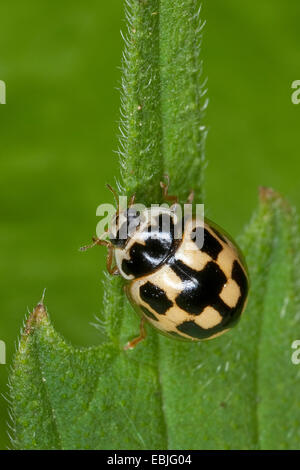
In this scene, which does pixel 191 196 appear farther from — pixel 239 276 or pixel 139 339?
pixel 139 339

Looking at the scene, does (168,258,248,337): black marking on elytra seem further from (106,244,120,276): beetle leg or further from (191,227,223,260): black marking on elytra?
(106,244,120,276): beetle leg

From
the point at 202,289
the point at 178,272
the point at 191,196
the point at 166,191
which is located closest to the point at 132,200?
the point at 166,191

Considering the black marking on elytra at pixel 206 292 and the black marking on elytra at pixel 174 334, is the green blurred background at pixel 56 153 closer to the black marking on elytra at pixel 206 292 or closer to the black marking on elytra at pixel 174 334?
the black marking on elytra at pixel 206 292

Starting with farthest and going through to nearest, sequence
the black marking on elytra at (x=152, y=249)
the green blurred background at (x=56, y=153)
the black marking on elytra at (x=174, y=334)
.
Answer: the green blurred background at (x=56, y=153) → the black marking on elytra at (x=152, y=249) → the black marking on elytra at (x=174, y=334)

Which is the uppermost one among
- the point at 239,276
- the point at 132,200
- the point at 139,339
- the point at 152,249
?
the point at 132,200

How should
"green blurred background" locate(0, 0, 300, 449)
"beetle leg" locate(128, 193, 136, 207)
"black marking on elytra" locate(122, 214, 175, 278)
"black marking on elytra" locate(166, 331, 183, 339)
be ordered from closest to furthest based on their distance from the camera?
"beetle leg" locate(128, 193, 136, 207) → "black marking on elytra" locate(166, 331, 183, 339) → "black marking on elytra" locate(122, 214, 175, 278) → "green blurred background" locate(0, 0, 300, 449)

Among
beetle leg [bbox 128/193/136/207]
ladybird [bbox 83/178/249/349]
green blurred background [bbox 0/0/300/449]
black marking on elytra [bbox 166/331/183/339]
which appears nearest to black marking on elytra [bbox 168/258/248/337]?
ladybird [bbox 83/178/249/349]

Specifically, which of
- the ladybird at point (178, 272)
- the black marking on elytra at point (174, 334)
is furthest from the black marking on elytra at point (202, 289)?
the black marking on elytra at point (174, 334)
